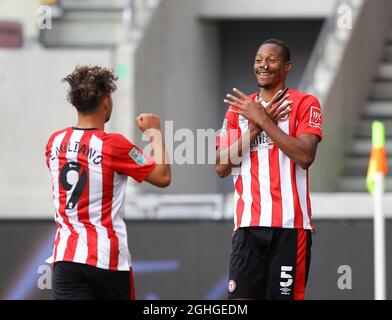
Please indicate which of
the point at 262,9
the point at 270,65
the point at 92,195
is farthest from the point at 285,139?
the point at 262,9

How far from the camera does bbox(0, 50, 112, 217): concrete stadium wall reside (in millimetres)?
13508

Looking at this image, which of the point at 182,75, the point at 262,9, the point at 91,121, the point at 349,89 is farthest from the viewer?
the point at 262,9

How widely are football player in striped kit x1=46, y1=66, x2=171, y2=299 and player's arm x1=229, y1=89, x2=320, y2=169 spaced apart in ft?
1.86

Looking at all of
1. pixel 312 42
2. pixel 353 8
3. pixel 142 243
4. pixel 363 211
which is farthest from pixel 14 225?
pixel 312 42

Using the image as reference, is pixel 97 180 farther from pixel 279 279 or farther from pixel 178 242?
pixel 178 242

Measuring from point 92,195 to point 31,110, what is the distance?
7.22 meters

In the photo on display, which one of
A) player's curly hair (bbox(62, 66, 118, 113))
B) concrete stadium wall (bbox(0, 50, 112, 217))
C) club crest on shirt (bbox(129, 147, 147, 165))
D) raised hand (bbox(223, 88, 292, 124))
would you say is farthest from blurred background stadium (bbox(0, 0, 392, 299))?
player's curly hair (bbox(62, 66, 118, 113))

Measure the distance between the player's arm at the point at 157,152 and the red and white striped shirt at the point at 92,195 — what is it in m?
0.05

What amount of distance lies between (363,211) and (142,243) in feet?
8.83

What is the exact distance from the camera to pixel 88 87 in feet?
21.5

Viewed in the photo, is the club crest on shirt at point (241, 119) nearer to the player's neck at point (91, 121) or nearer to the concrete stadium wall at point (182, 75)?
the player's neck at point (91, 121)

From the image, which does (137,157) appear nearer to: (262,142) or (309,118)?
(262,142)

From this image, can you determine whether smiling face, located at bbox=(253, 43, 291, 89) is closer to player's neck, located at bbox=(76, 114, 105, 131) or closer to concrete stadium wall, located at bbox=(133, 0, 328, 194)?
player's neck, located at bbox=(76, 114, 105, 131)

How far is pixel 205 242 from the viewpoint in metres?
10.1
